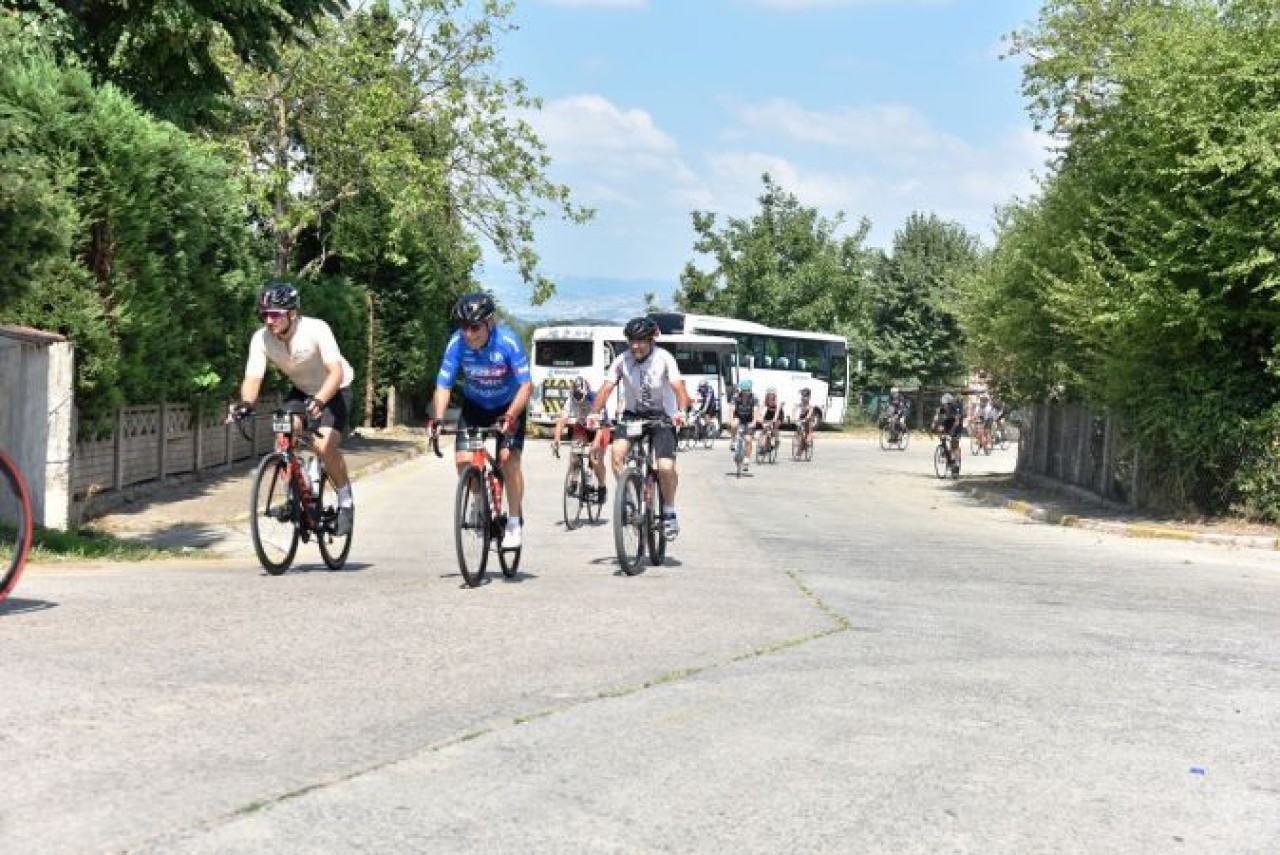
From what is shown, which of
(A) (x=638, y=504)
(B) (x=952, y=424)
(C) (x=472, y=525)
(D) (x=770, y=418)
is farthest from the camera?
(D) (x=770, y=418)

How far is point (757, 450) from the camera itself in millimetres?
36156

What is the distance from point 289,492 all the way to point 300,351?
960 millimetres

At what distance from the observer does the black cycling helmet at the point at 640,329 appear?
37.3 feet

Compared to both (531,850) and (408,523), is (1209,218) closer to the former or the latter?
(408,523)

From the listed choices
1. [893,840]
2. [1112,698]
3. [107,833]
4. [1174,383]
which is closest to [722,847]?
Result: [893,840]

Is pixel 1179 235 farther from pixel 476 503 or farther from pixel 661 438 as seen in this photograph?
pixel 476 503

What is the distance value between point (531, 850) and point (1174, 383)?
18.3 m

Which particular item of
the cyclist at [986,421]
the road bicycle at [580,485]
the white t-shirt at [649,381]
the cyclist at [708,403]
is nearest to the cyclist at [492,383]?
the white t-shirt at [649,381]

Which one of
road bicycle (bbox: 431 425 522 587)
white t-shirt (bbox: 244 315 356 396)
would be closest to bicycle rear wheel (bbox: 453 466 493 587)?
road bicycle (bbox: 431 425 522 587)

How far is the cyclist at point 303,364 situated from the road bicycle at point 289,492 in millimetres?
104

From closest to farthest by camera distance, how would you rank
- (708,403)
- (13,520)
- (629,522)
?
(13,520), (629,522), (708,403)

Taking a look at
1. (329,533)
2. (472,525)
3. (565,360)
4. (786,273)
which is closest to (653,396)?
(472,525)

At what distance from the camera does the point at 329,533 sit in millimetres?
10586

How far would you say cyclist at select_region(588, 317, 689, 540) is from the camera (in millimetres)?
11438
